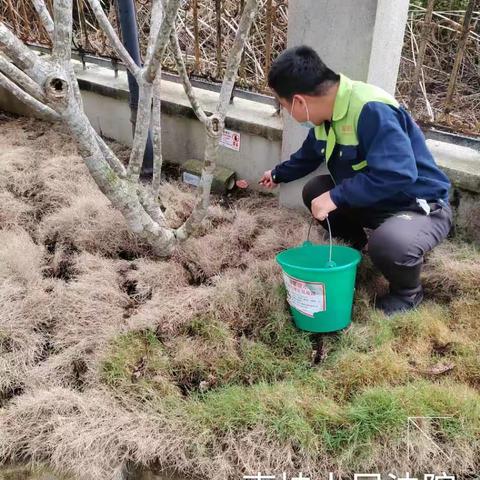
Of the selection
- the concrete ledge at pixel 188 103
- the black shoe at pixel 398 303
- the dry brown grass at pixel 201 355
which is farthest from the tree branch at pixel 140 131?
the black shoe at pixel 398 303

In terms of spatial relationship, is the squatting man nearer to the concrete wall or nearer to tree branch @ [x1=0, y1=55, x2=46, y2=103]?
the concrete wall

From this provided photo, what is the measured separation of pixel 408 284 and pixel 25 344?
1.85 m

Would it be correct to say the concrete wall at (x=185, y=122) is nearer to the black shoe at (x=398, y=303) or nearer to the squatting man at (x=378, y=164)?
the squatting man at (x=378, y=164)

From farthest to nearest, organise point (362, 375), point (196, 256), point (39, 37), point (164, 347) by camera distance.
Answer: point (39, 37)
point (196, 256)
point (164, 347)
point (362, 375)

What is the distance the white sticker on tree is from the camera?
11.6 ft

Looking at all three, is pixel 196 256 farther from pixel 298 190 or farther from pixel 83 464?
pixel 83 464

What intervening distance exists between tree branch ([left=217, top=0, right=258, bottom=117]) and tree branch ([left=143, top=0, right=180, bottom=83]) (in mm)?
308

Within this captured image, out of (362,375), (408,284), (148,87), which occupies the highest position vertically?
(148,87)

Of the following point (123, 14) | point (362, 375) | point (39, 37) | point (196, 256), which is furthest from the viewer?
point (39, 37)

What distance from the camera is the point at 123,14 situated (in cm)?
332

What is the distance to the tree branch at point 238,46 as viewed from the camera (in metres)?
2.22

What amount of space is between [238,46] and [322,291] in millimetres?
1174

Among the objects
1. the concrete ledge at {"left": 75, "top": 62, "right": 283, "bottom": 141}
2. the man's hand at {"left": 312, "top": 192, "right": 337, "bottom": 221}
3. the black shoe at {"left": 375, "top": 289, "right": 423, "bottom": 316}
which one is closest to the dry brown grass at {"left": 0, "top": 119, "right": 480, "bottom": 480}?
the black shoe at {"left": 375, "top": 289, "right": 423, "bottom": 316}

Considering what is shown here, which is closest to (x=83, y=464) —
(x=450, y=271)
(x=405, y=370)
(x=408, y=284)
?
(x=405, y=370)
